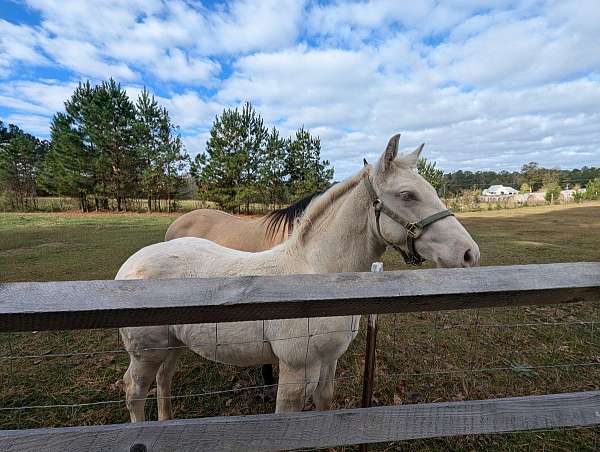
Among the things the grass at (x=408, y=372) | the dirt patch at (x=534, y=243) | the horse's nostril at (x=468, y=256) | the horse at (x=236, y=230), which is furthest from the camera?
the dirt patch at (x=534, y=243)

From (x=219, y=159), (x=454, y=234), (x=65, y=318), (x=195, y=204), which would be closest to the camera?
(x=65, y=318)

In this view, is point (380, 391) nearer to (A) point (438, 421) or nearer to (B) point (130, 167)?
(A) point (438, 421)

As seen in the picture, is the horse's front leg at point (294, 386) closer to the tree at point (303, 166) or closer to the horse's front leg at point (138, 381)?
the horse's front leg at point (138, 381)

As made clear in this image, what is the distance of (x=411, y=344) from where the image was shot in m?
3.97

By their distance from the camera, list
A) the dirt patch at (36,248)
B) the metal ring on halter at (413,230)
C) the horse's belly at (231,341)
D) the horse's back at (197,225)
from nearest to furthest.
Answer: the metal ring on halter at (413,230) < the horse's belly at (231,341) < the horse's back at (197,225) < the dirt patch at (36,248)

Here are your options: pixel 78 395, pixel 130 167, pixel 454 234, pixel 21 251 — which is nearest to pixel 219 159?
pixel 130 167

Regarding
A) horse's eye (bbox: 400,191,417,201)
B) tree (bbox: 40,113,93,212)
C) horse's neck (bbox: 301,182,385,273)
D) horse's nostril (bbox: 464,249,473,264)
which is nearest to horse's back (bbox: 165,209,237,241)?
horse's neck (bbox: 301,182,385,273)

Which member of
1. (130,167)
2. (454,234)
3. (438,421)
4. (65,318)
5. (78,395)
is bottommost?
(78,395)

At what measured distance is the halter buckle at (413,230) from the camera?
1.76m

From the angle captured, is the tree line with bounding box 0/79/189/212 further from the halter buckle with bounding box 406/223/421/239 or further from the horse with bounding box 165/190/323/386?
the halter buckle with bounding box 406/223/421/239

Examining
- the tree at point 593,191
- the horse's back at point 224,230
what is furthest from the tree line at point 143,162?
the tree at point 593,191

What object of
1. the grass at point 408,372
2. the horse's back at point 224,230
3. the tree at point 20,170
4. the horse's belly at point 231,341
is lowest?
the grass at point 408,372

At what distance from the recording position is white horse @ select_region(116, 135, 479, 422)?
5.83 feet

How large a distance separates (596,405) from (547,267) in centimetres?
62
